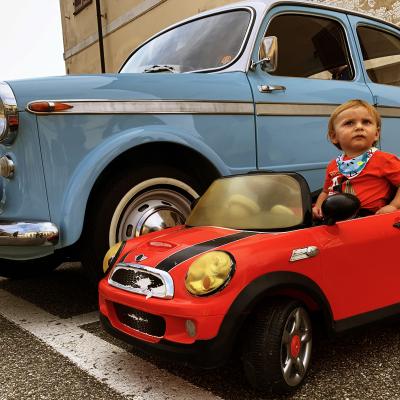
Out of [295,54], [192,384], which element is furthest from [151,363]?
[295,54]

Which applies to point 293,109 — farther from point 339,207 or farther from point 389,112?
point 339,207

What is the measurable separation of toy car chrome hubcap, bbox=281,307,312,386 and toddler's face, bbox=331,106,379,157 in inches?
40.7

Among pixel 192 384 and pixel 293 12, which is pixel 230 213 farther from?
pixel 293 12

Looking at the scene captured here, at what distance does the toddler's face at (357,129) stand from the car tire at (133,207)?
94 centimetres

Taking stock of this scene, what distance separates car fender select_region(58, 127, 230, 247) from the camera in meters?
2.59

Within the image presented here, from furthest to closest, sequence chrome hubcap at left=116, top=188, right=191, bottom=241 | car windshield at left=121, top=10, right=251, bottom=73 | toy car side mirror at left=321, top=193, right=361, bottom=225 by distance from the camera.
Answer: car windshield at left=121, top=10, right=251, bottom=73
chrome hubcap at left=116, top=188, right=191, bottom=241
toy car side mirror at left=321, top=193, right=361, bottom=225

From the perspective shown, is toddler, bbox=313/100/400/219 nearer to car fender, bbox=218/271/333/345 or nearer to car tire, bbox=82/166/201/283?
car fender, bbox=218/271/333/345

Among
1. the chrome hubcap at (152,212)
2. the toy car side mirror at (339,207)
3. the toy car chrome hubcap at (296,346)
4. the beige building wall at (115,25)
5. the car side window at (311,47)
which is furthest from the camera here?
the beige building wall at (115,25)

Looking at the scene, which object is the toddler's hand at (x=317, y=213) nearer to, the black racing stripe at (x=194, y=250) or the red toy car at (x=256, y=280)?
the red toy car at (x=256, y=280)

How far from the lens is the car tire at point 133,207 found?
2.71 meters

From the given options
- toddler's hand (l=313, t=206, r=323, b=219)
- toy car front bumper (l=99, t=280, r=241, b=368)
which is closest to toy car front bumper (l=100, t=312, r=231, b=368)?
toy car front bumper (l=99, t=280, r=241, b=368)

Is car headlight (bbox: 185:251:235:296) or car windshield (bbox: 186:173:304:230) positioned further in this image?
car windshield (bbox: 186:173:304:230)

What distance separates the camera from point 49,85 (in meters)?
2.66

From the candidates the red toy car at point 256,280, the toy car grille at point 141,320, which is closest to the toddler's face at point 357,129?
the red toy car at point 256,280
